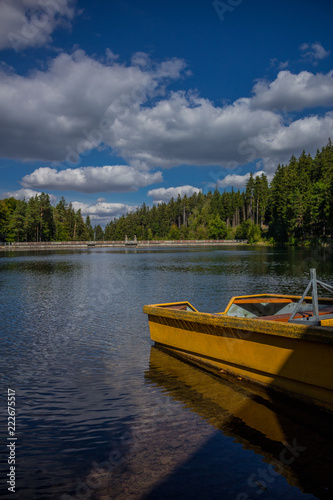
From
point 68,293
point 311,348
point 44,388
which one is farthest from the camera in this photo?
point 68,293

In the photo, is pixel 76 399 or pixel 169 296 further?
pixel 169 296

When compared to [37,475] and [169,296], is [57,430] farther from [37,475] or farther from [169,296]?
[169,296]

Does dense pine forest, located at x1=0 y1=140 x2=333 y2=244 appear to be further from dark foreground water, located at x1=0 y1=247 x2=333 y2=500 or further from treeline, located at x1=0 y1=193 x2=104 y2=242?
dark foreground water, located at x1=0 y1=247 x2=333 y2=500

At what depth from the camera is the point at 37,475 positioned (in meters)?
4.84

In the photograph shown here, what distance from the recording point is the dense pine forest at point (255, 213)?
95938 mm

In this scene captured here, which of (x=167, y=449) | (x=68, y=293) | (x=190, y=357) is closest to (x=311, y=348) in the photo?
(x=167, y=449)

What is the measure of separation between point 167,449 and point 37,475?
6.06 feet

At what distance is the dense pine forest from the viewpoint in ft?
315

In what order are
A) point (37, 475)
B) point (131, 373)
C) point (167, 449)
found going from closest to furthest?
point (37, 475)
point (167, 449)
point (131, 373)

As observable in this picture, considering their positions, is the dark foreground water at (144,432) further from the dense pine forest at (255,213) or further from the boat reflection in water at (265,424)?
the dense pine forest at (255,213)

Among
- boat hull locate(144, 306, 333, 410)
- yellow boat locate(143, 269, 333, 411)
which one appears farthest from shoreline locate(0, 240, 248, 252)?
boat hull locate(144, 306, 333, 410)

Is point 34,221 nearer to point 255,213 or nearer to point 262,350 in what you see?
point 255,213

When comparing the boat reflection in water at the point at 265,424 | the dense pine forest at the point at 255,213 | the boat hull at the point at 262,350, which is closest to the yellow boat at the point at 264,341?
the boat hull at the point at 262,350

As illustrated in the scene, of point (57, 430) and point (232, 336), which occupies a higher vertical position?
point (232, 336)
